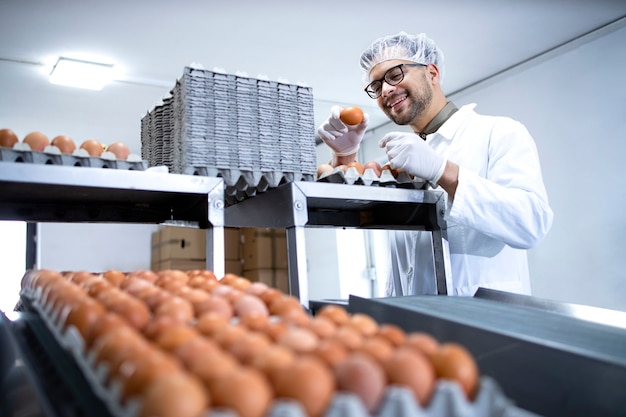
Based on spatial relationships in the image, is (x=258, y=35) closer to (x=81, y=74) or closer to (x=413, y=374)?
(x=81, y=74)

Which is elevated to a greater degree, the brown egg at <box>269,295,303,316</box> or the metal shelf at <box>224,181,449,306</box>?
the metal shelf at <box>224,181,449,306</box>

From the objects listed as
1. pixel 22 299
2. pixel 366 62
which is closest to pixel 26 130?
pixel 366 62

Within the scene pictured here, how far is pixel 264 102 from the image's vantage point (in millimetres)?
1309

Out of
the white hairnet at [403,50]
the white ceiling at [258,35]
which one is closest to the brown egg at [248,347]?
the white hairnet at [403,50]

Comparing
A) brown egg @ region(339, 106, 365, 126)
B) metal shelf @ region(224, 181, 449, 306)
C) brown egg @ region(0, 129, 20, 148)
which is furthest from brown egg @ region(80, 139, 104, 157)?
brown egg @ region(339, 106, 365, 126)

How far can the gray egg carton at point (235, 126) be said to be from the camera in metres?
1.20

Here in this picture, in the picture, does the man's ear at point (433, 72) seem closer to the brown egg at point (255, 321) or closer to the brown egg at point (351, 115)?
the brown egg at point (351, 115)

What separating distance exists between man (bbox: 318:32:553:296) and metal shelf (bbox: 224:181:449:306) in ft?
0.24

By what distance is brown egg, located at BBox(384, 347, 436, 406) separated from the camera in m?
0.53

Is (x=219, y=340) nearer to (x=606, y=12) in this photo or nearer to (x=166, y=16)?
(x=166, y=16)

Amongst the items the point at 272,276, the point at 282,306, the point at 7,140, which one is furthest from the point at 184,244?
the point at 282,306

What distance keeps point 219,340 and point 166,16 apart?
2.83 metres

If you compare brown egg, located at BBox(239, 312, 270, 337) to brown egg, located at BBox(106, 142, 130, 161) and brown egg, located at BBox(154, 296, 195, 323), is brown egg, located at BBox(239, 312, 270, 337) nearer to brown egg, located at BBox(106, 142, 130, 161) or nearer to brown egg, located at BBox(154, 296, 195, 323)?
brown egg, located at BBox(154, 296, 195, 323)

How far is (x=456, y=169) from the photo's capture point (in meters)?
1.57
